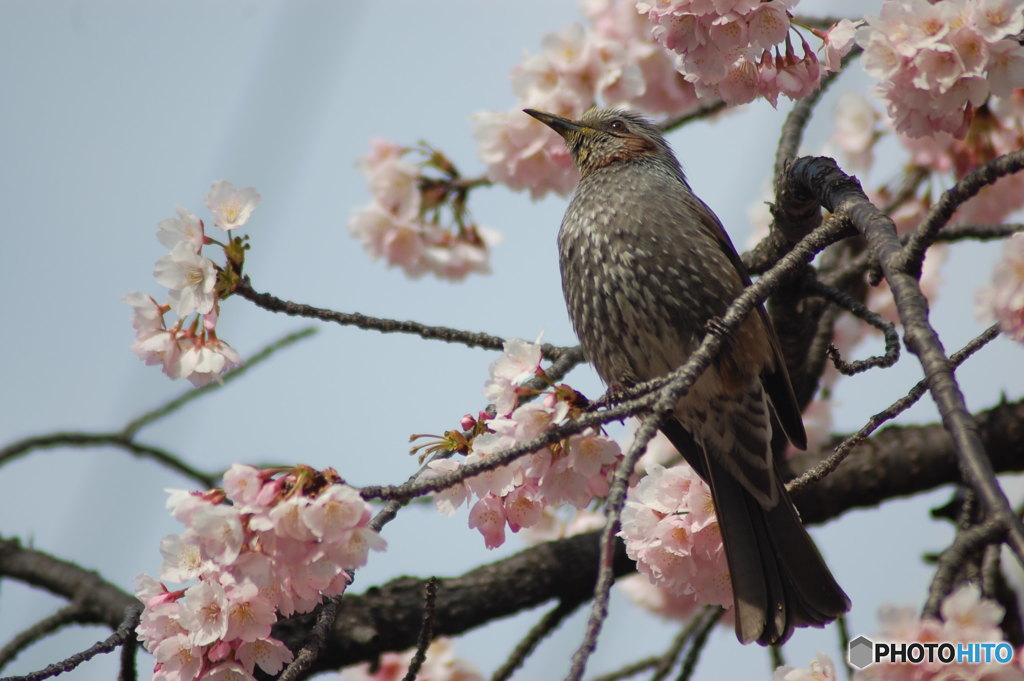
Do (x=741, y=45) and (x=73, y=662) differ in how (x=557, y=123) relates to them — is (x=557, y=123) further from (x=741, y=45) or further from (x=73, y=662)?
(x=73, y=662)

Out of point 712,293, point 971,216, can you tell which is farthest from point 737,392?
point 971,216

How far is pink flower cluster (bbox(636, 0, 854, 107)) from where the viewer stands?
1.99 m

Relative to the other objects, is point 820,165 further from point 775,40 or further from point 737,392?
point 737,392

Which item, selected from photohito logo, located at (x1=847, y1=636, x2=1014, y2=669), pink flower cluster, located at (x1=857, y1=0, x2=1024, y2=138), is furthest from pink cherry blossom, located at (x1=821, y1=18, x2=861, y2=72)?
photohito logo, located at (x1=847, y1=636, x2=1014, y2=669)

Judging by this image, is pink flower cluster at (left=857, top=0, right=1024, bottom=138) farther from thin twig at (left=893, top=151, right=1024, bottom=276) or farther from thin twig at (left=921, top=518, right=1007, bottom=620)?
thin twig at (left=921, top=518, right=1007, bottom=620)

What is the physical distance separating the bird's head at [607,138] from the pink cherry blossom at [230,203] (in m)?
1.26

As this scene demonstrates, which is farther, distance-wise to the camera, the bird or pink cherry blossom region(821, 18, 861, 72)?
the bird

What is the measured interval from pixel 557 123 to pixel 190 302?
4.98ft

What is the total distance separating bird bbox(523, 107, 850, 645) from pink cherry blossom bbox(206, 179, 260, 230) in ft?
3.19

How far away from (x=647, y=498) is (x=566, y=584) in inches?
29.9

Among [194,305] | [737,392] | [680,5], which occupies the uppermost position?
[680,5]

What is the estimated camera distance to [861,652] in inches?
57.8

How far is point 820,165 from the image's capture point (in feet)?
7.01

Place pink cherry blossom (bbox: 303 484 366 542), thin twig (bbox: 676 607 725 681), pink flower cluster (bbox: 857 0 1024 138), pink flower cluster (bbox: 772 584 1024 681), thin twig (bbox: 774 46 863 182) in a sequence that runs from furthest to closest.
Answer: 1. thin twig (bbox: 774 46 863 182)
2. thin twig (bbox: 676 607 725 681)
3. pink flower cluster (bbox: 857 0 1024 138)
4. pink cherry blossom (bbox: 303 484 366 542)
5. pink flower cluster (bbox: 772 584 1024 681)
